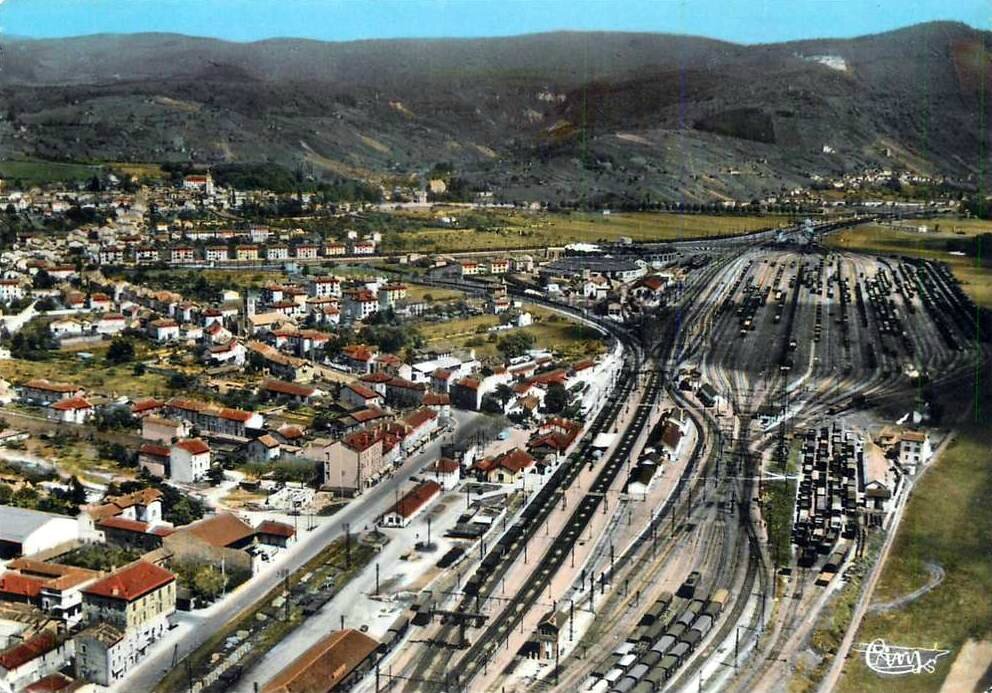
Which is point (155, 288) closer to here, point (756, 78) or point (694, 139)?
point (694, 139)

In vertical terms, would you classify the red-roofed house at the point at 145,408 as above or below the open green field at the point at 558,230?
below

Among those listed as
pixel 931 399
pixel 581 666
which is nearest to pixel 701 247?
pixel 931 399

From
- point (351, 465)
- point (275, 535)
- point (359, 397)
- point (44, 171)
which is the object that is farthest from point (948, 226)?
point (44, 171)

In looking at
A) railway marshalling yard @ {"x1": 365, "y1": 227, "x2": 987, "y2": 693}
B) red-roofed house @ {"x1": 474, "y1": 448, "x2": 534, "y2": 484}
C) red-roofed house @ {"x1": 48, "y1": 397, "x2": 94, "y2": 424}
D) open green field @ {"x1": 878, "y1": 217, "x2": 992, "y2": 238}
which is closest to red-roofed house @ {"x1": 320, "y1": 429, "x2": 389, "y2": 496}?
red-roofed house @ {"x1": 474, "y1": 448, "x2": 534, "y2": 484}

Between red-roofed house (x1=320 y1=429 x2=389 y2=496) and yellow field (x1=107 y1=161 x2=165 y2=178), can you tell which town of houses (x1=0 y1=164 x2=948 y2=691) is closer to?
red-roofed house (x1=320 y1=429 x2=389 y2=496)

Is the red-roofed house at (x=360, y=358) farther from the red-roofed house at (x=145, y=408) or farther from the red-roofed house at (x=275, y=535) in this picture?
the red-roofed house at (x=275, y=535)

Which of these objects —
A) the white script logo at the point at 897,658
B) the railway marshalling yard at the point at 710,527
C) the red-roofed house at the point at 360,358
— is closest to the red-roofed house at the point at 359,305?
the red-roofed house at the point at 360,358

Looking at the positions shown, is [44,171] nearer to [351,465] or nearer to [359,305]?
[359,305]
